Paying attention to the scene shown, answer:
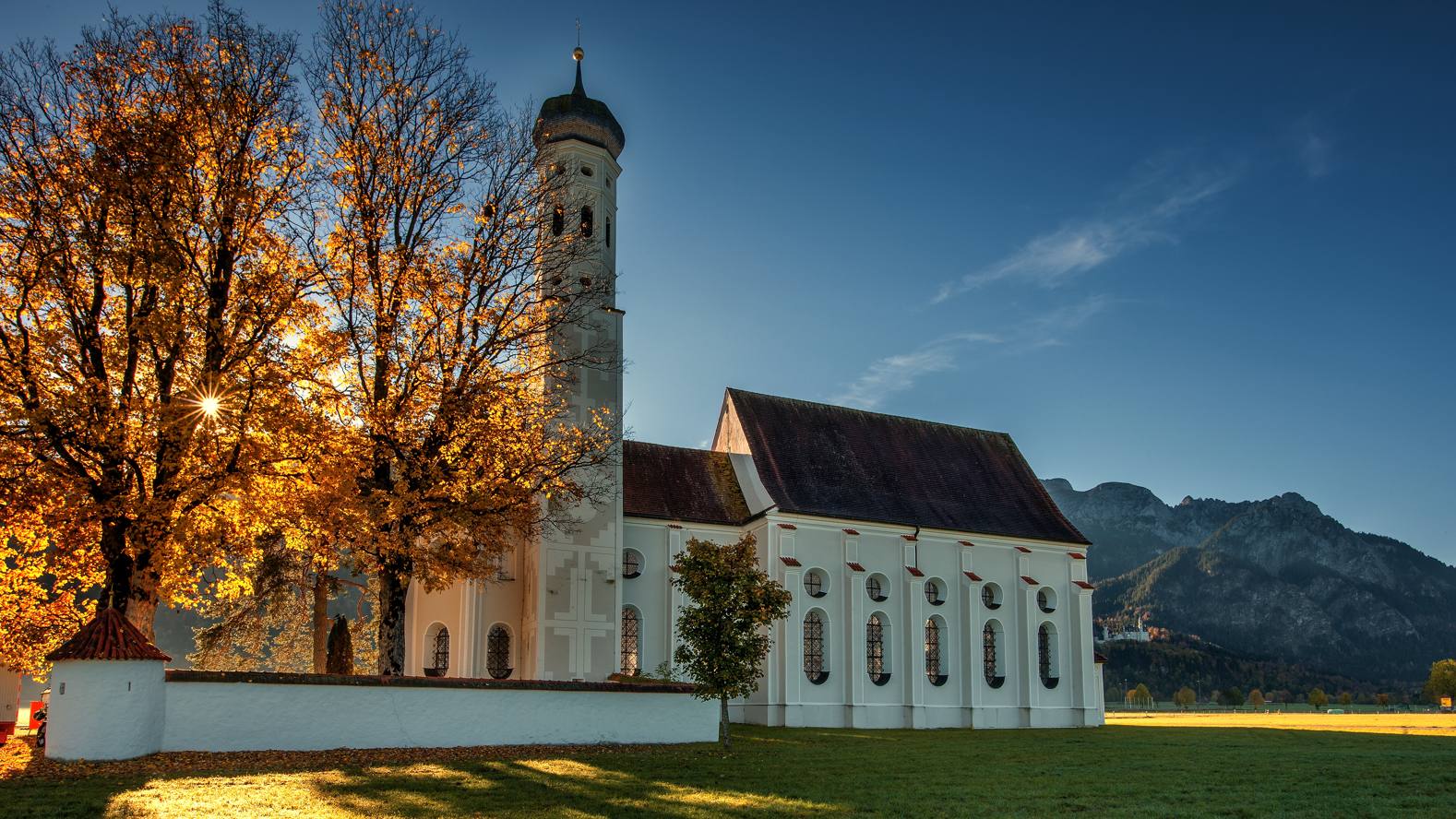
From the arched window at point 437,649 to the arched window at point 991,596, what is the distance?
2118 cm

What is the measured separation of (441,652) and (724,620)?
45.4ft

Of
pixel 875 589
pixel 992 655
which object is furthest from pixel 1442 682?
pixel 875 589

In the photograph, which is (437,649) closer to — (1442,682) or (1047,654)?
(1047,654)

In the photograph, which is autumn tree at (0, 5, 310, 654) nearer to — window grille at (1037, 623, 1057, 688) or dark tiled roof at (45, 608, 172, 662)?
dark tiled roof at (45, 608, 172, 662)

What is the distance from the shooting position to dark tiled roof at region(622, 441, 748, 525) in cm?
3678

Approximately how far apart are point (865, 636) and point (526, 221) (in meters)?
20.9

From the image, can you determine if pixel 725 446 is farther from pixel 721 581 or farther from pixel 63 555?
pixel 63 555

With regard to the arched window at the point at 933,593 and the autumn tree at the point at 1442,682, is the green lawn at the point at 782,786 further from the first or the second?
the autumn tree at the point at 1442,682

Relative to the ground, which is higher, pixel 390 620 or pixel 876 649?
pixel 390 620

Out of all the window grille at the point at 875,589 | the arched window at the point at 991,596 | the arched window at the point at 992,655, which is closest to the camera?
the window grille at the point at 875,589

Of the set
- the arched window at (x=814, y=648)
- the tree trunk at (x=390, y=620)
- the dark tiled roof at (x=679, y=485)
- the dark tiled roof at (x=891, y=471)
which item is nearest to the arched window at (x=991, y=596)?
the dark tiled roof at (x=891, y=471)

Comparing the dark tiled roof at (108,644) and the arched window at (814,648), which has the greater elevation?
the dark tiled roof at (108,644)

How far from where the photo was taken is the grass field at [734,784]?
13.3m

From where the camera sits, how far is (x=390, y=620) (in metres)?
22.2
